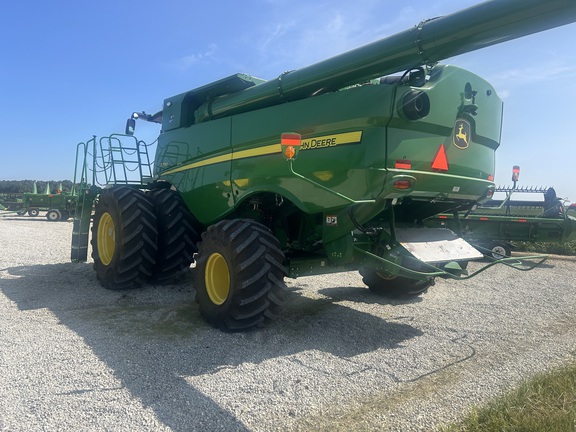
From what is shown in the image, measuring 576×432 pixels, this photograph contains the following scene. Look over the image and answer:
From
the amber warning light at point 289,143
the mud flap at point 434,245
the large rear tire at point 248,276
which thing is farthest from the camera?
the mud flap at point 434,245

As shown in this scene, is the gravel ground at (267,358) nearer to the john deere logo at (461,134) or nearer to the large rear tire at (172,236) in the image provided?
the large rear tire at (172,236)

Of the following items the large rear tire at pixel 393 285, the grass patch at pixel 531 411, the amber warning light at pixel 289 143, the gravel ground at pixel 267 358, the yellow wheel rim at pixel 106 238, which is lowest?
the gravel ground at pixel 267 358

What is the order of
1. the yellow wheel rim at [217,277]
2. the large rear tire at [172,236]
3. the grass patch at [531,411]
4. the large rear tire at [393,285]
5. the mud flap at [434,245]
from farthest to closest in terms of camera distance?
1. the large rear tire at [172,236]
2. the large rear tire at [393,285]
3. the yellow wheel rim at [217,277]
4. the mud flap at [434,245]
5. the grass patch at [531,411]

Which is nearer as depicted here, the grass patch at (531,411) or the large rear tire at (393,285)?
the grass patch at (531,411)

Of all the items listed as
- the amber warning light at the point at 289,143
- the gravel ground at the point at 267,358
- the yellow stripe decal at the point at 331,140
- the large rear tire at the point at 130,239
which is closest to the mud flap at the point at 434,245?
the gravel ground at the point at 267,358

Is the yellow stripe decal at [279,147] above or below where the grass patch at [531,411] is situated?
above

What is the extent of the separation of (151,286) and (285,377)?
389cm

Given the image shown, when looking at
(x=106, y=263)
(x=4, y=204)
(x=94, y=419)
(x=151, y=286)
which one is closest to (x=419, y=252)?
(x=94, y=419)

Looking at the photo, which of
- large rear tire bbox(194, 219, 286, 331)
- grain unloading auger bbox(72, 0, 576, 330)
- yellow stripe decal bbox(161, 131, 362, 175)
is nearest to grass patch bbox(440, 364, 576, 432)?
grain unloading auger bbox(72, 0, 576, 330)

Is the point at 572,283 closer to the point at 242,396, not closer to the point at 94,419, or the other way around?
the point at 242,396

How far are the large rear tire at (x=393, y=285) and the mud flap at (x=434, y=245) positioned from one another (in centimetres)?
124

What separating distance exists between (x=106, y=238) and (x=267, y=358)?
4228 mm

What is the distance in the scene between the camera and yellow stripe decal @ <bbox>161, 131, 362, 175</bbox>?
4.46 metres

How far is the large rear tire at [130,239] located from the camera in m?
6.36
